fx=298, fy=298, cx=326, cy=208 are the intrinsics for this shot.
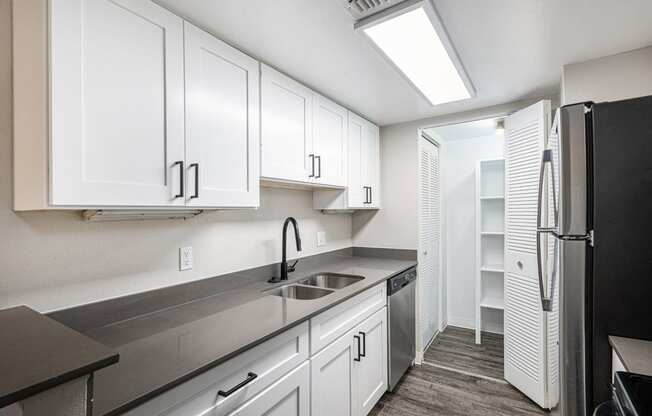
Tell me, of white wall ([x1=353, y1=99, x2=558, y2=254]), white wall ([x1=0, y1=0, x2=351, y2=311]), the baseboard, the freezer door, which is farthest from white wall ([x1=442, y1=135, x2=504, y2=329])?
white wall ([x1=0, y1=0, x2=351, y2=311])

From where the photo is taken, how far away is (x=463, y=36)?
154cm

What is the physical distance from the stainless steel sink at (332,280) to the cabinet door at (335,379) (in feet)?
1.59

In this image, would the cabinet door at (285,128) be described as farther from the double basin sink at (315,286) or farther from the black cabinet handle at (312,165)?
the double basin sink at (315,286)

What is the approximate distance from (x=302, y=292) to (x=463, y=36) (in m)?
1.78

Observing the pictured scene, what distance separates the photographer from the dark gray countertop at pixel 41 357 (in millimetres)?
518

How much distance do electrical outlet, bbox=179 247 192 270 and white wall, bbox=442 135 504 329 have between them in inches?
120

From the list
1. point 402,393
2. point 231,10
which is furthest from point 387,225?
point 231,10

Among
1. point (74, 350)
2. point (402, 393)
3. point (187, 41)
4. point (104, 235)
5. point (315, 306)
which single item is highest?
point (187, 41)

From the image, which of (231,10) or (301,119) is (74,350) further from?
(301,119)

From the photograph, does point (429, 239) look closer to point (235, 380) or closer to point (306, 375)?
point (306, 375)

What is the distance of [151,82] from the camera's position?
116cm

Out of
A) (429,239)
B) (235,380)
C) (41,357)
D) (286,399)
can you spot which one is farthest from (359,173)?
(41,357)

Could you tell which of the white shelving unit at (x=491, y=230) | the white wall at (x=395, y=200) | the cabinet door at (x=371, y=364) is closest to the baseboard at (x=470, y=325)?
the white shelving unit at (x=491, y=230)

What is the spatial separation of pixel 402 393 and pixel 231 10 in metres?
2.75
